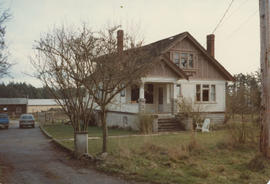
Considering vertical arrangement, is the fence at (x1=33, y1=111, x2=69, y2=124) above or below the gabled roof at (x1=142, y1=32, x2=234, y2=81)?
below

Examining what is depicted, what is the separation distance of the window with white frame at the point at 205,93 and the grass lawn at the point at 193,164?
43.7 feet

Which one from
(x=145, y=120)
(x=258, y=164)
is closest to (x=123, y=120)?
(x=145, y=120)

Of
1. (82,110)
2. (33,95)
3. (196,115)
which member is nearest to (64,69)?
(82,110)

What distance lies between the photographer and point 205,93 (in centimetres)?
2545

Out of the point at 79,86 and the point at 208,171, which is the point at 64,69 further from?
the point at 208,171

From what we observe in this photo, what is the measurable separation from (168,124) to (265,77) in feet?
41.5

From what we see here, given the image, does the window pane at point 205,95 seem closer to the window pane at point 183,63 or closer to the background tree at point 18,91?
the window pane at point 183,63

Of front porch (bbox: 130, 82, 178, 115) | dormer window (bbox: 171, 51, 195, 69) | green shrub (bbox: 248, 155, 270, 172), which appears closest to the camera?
green shrub (bbox: 248, 155, 270, 172)

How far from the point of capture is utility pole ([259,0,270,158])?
8.40 metres

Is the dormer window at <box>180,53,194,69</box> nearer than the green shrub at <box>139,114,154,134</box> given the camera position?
No

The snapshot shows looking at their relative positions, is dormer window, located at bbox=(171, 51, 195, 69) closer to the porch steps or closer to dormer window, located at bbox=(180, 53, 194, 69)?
dormer window, located at bbox=(180, 53, 194, 69)

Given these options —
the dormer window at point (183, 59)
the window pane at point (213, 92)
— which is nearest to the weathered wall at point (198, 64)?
the dormer window at point (183, 59)

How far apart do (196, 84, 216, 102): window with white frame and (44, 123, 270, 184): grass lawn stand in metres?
13.3

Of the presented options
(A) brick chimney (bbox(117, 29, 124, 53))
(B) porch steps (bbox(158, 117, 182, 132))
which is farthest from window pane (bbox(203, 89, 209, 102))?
(A) brick chimney (bbox(117, 29, 124, 53))
